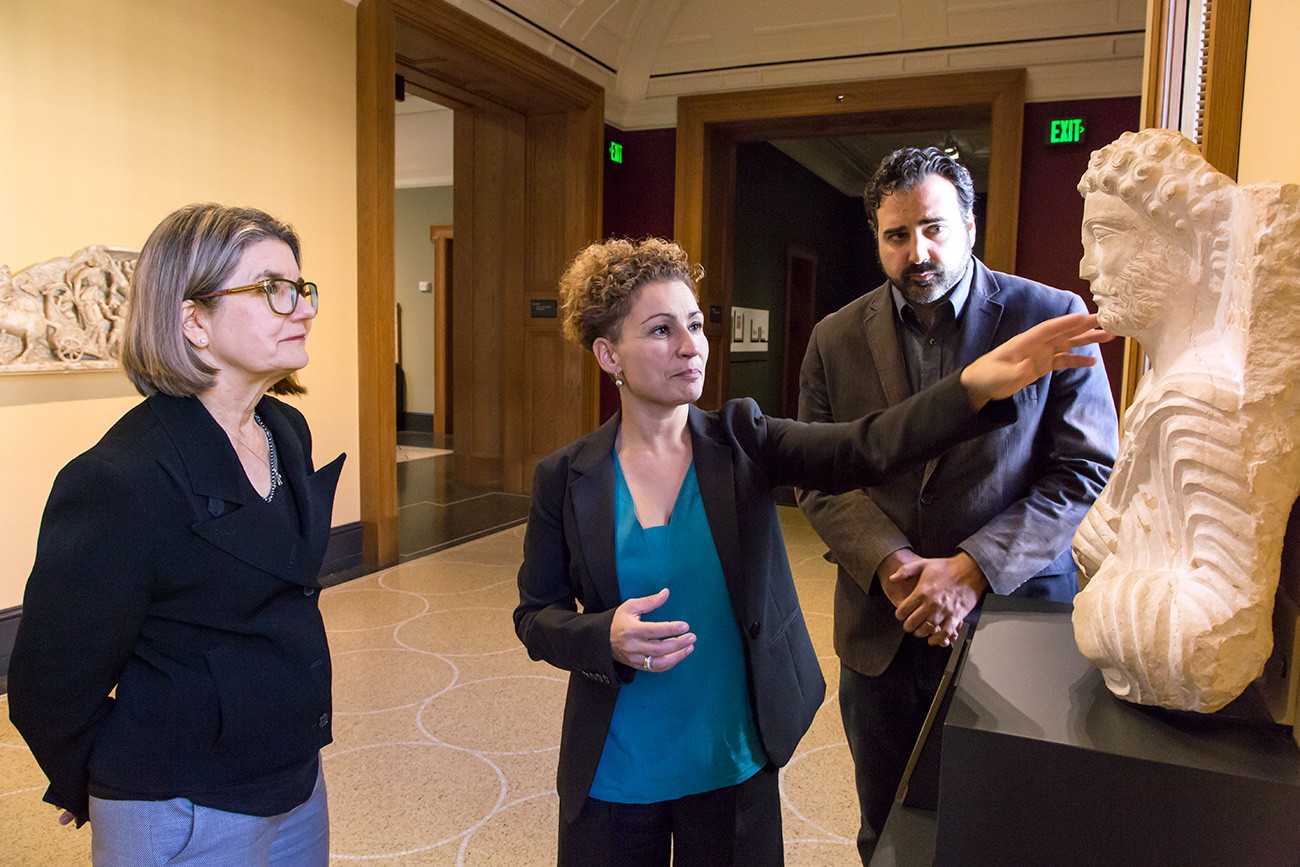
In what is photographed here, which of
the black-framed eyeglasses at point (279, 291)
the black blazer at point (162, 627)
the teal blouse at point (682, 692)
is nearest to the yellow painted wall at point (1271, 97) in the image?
the teal blouse at point (682, 692)

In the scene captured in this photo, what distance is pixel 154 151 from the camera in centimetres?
370

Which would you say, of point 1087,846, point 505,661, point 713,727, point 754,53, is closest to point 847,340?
point 713,727

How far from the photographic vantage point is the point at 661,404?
148 cm

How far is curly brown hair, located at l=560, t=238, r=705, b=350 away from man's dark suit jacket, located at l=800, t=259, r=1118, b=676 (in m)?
0.54

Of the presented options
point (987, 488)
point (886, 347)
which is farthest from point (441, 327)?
point (987, 488)

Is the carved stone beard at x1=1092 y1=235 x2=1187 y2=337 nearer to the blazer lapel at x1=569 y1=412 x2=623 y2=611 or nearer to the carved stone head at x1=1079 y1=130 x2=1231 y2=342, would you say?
the carved stone head at x1=1079 y1=130 x2=1231 y2=342

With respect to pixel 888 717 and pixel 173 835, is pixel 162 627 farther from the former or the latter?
pixel 888 717

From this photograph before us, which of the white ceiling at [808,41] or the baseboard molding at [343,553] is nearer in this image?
the baseboard molding at [343,553]

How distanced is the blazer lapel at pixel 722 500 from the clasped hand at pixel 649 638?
0.60ft

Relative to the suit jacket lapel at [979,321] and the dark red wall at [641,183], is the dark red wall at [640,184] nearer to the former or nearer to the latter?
the dark red wall at [641,183]

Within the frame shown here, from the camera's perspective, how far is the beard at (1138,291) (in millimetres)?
1046

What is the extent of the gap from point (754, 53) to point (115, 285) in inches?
184

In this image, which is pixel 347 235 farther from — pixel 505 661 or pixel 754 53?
pixel 754 53

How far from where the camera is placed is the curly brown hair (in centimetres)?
150
